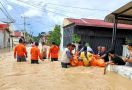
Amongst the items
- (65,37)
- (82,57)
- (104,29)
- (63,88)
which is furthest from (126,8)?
(65,37)

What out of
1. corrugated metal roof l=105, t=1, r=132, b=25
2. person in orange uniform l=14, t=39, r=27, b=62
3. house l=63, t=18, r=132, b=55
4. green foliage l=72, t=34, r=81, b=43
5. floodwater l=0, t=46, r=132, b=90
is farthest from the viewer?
house l=63, t=18, r=132, b=55

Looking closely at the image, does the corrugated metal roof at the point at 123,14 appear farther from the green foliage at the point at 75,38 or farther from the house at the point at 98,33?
the house at the point at 98,33

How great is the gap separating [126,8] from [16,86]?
20.4 ft

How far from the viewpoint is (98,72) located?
13.7 m

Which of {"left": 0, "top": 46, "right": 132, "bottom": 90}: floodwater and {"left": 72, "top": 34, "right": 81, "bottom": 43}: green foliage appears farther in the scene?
{"left": 72, "top": 34, "right": 81, "bottom": 43}: green foliage

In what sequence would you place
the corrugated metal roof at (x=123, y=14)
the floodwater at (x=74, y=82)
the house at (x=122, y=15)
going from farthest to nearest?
the house at (x=122, y=15), the corrugated metal roof at (x=123, y=14), the floodwater at (x=74, y=82)

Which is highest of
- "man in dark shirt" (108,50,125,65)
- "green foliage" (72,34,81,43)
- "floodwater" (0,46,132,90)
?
"green foliage" (72,34,81,43)

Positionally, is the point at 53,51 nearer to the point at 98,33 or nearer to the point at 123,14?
the point at 123,14

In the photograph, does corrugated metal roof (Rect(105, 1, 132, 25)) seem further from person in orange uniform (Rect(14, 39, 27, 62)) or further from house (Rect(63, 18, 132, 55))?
house (Rect(63, 18, 132, 55))

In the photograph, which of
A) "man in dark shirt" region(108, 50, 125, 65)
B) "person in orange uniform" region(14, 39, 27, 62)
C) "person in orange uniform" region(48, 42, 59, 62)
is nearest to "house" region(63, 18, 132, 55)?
"person in orange uniform" region(48, 42, 59, 62)

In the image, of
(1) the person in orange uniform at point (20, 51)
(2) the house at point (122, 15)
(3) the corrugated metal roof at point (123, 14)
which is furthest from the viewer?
(1) the person in orange uniform at point (20, 51)

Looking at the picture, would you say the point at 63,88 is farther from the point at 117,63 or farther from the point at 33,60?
the point at 33,60

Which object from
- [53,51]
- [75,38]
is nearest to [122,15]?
[53,51]

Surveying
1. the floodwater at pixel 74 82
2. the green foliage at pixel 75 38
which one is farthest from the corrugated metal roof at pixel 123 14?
the green foliage at pixel 75 38
